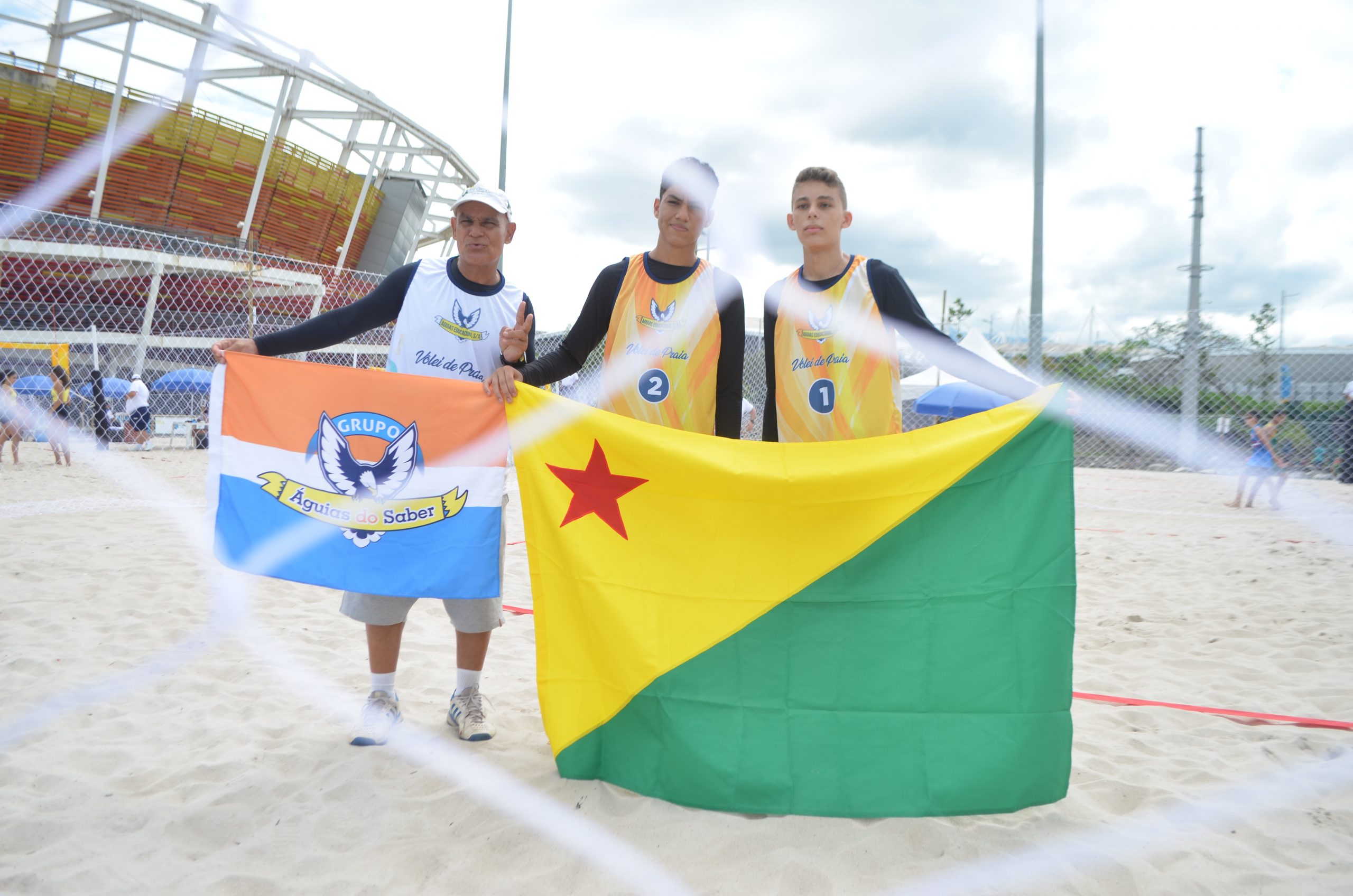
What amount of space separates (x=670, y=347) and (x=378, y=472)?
1.16 metres

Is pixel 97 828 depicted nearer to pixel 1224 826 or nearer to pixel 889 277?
pixel 889 277

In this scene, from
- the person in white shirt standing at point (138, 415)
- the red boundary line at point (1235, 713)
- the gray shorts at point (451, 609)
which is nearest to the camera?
the gray shorts at point (451, 609)

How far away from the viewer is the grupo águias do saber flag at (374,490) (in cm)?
271

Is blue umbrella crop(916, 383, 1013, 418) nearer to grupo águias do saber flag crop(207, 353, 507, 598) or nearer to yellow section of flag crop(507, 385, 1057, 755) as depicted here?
yellow section of flag crop(507, 385, 1057, 755)

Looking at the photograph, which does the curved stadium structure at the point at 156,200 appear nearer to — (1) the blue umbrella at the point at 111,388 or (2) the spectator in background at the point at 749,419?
(1) the blue umbrella at the point at 111,388

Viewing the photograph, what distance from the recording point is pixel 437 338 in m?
2.92

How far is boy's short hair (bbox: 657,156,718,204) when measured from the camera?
2645 mm

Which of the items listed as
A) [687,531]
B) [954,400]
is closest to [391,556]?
[687,531]

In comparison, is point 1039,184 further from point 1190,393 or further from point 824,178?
point 824,178

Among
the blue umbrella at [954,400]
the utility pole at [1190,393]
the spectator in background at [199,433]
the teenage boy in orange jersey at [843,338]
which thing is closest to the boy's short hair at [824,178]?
the teenage boy in orange jersey at [843,338]

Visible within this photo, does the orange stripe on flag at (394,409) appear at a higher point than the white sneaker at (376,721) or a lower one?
higher

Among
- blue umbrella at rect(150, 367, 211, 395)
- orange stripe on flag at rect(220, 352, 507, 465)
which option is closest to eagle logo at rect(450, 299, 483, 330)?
orange stripe on flag at rect(220, 352, 507, 465)

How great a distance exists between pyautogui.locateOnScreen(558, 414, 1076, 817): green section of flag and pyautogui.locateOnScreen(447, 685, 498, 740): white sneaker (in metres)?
0.65

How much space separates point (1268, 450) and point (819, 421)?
33.6ft
